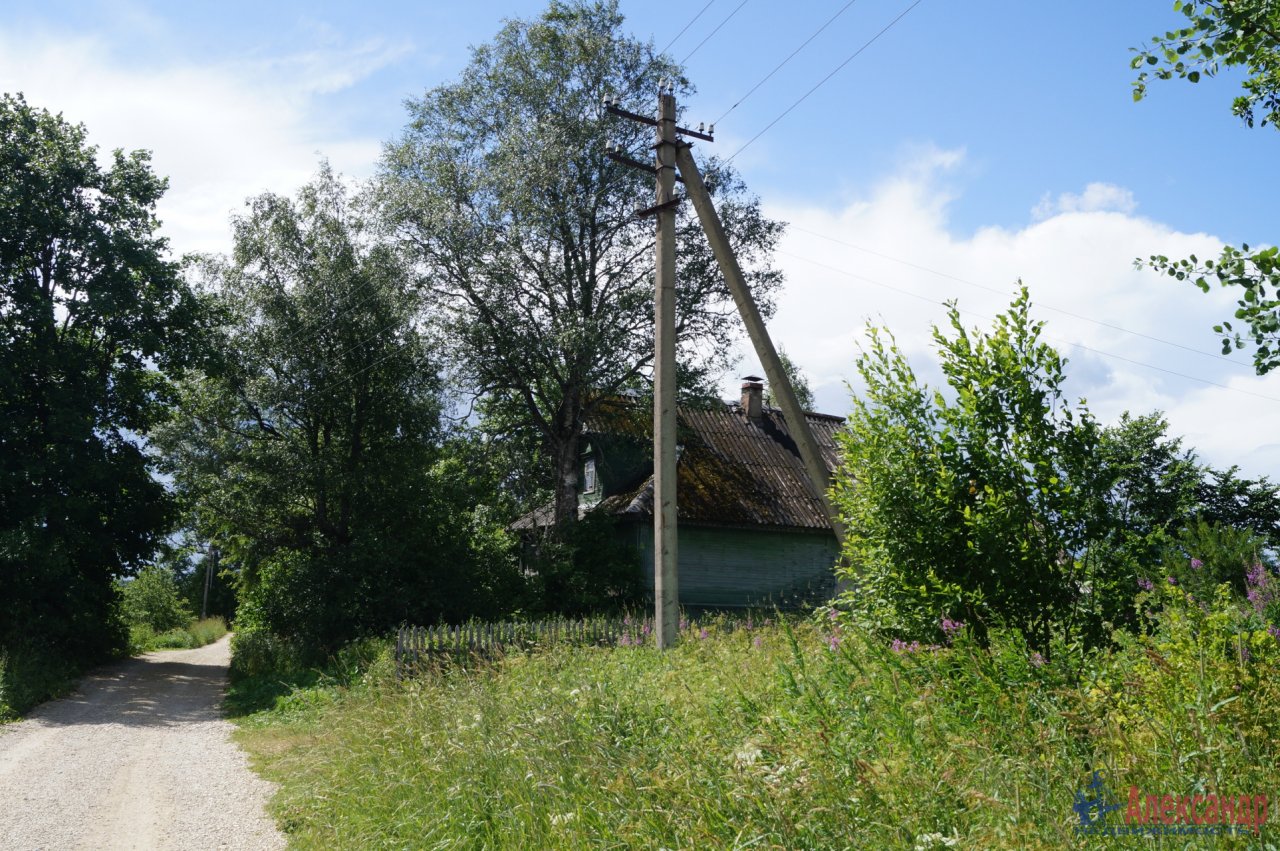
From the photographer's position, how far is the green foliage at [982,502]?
18.9ft

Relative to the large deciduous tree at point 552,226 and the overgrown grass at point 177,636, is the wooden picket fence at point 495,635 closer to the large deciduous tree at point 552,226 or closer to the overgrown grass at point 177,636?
the large deciduous tree at point 552,226

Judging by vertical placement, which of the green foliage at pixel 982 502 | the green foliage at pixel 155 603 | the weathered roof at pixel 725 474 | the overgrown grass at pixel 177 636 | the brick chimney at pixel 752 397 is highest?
the brick chimney at pixel 752 397

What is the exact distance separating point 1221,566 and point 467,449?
1809 cm

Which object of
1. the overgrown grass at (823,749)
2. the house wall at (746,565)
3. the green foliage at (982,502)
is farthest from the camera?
the house wall at (746,565)

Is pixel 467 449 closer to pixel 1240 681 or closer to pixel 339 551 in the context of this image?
pixel 339 551

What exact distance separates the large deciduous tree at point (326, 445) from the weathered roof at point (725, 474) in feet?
14.5

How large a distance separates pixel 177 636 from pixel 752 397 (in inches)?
1003

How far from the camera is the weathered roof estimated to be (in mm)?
25812

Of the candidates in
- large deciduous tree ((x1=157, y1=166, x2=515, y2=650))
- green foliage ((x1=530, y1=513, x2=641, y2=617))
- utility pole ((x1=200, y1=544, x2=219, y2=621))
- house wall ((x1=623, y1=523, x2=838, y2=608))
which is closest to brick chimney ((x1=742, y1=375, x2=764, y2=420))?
house wall ((x1=623, y1=523, x2=838, y2=608))

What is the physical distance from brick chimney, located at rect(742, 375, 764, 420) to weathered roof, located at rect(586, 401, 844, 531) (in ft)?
2.05

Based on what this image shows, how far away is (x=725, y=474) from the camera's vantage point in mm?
27547

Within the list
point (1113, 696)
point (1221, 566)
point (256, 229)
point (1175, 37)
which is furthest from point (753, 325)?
point (256, 229)

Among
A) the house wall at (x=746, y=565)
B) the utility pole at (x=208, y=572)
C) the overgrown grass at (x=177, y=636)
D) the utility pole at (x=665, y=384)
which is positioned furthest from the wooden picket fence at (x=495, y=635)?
the utility pole at (x=208, y=572)

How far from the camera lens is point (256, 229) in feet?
79.8
